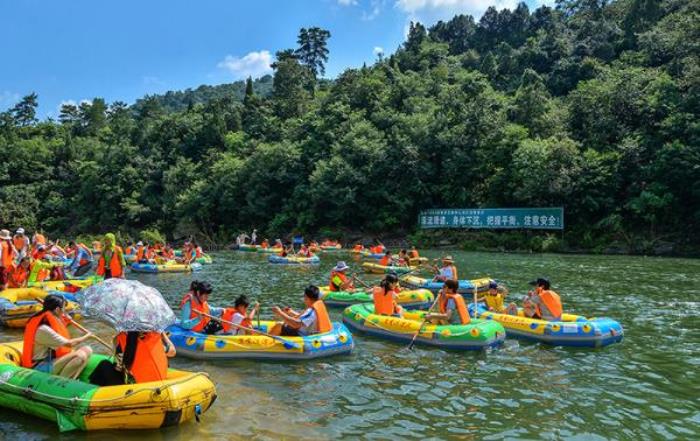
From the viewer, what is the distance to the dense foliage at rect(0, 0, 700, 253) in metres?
34.7

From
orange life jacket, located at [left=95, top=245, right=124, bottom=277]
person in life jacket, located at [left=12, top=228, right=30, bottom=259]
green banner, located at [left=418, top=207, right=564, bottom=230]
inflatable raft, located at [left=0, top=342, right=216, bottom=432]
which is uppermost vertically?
green banner, located at [left=418, top=207, right=564, bottom=230]

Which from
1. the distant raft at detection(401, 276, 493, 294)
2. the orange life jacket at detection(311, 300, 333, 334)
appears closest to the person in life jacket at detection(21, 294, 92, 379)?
the orange life jacket at detection(311, 300, 333, 334)

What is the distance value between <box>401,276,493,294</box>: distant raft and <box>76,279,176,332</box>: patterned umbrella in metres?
12.5

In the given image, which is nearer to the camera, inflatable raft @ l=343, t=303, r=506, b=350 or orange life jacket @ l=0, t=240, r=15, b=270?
inflatable raft @ l=343, t=303, r=506, b=350

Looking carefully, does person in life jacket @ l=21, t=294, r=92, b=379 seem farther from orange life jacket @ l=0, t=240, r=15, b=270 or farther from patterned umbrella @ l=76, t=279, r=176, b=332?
orange life jacket @ l=0, t=240, r=15, b=270

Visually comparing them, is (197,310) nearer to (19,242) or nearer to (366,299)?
(366,299)

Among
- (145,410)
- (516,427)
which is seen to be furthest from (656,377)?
(145,410)

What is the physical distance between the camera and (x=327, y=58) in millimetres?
99312

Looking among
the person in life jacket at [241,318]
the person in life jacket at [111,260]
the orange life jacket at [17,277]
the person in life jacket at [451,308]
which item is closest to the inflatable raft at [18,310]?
the person in life jacket at [111,260]

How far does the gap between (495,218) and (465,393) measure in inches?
1224

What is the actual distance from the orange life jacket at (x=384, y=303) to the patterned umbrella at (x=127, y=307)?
6.38 meters

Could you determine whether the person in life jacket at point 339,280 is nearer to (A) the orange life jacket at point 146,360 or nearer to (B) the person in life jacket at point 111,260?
(B) the person in life jacket at point 111,260

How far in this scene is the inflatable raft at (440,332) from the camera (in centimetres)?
1084

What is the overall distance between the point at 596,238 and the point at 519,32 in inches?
2233
